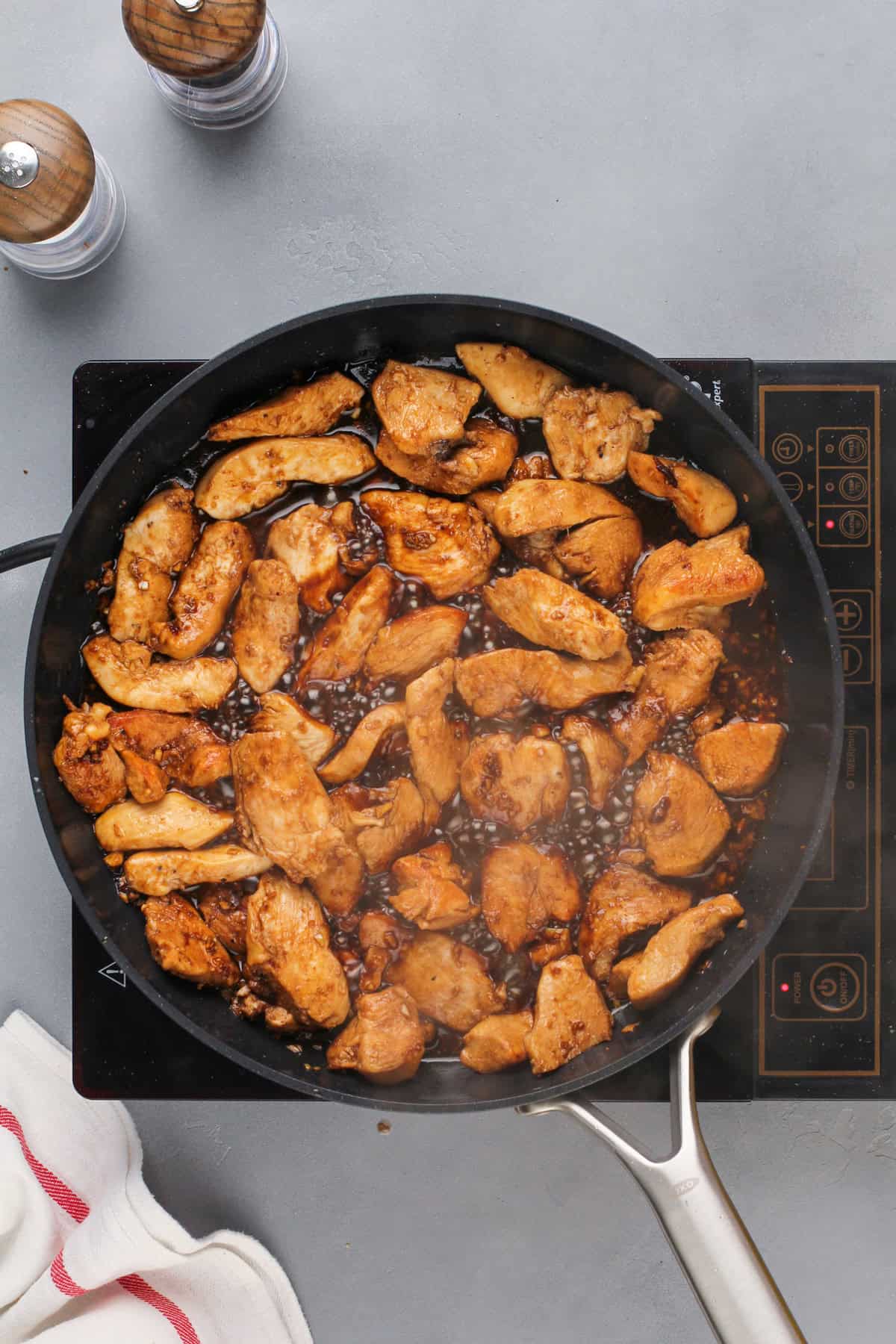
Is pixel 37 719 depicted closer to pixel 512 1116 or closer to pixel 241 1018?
pixel 241 1018

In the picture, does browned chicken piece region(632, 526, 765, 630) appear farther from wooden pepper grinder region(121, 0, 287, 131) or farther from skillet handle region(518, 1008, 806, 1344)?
wooden pepper grinder region(121, 0, 287, 131)

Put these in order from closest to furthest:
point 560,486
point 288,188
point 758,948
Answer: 1. point 758,948
2. point 560,486
3. point 288,188

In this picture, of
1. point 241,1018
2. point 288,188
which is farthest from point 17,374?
point 241,1018

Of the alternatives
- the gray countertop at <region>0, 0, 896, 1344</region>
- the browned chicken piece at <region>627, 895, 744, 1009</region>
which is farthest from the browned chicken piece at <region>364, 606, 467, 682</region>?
the gray countertop at <region>0, 0, 896, 1344</region>

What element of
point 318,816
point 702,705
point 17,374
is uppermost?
point 17,374

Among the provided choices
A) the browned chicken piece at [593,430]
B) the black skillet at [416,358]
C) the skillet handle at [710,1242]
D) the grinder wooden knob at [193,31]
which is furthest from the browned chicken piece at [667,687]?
the grinder wooden knob at [193,31]
